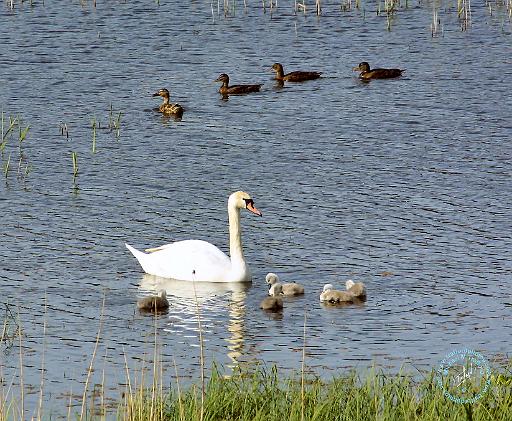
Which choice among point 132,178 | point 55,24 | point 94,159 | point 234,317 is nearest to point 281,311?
point 234,317

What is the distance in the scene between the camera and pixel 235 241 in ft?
43.2

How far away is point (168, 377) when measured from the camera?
9883 mm

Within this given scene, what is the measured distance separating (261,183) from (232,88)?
547 centimetres

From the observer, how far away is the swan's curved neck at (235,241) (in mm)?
13031

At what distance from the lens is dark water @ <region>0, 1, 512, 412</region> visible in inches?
436

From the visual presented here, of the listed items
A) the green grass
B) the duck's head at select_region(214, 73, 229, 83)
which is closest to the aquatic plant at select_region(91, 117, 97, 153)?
the duck's head at select_region(214, 73, 229, 83)

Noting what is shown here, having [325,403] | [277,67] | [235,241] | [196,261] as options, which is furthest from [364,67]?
[325,403]

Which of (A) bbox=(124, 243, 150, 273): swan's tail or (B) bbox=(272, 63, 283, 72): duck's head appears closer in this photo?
(A) bbox=(124, 243, 150, 273): swan's tail

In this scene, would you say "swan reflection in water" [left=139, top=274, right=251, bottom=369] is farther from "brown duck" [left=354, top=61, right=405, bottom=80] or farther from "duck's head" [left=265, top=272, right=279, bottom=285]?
"brown duck" [left=354, top=61, right=405, bottom=80]

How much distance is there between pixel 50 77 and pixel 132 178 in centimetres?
656

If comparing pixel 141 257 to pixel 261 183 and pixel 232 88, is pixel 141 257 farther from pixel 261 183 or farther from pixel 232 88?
pixel 232 88

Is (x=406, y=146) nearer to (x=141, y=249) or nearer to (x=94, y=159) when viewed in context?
(x=94, y=159)

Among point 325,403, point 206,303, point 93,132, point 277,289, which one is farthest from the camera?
point 93,132

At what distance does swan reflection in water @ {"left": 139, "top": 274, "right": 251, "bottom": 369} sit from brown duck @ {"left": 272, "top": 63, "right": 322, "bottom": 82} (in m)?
9.87
